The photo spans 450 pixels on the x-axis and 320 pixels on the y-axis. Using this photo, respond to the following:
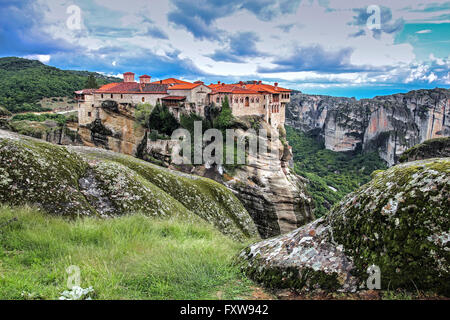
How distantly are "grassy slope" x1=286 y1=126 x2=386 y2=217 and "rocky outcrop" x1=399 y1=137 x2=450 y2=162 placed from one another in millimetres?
40906

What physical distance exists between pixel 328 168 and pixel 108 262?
4159 inches

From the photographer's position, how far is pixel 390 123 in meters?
101

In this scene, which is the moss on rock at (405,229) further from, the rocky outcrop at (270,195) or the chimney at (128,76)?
the chimney at (128,76)

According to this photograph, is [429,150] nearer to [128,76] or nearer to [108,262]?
[108,262]

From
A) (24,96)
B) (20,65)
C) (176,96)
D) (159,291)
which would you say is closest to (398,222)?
(159,291)

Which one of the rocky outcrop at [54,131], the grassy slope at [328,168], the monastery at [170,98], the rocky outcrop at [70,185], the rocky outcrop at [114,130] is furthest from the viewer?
the grassy slope at [328,168]

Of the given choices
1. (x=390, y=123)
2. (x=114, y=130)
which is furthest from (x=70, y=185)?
(x=390, y=123)

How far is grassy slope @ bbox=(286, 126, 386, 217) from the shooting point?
236 ft

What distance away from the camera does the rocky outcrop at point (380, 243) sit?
344 centimetres

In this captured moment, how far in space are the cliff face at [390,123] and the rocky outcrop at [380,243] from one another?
100752 millimetres

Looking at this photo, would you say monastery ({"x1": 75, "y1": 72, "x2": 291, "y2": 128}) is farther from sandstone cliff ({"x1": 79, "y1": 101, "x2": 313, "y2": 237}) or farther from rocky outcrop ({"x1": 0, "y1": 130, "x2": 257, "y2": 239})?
rocky outcrop ({"x1": 0, "y1": 130, "x2": 257, "y2": 239})

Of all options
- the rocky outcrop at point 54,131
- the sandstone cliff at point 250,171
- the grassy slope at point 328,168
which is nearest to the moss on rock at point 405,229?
the sandstone cliff at point 250,171

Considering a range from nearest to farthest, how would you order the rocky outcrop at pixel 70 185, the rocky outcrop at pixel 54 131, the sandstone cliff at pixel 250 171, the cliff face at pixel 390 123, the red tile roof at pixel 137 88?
the rocky outcrop at pixel 70 185, the sandstone cliff at pixel 250 171, the rocky outcrop at pixel 54 131, the red tile roof at pixel 137 88, the cliff face at pixel 390 123
